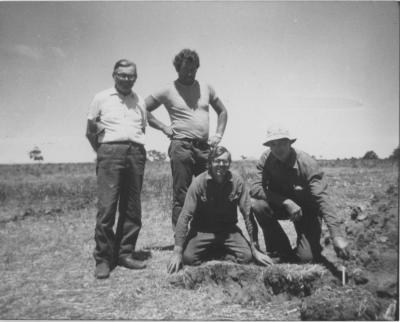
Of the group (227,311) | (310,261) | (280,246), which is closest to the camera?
(227,311)

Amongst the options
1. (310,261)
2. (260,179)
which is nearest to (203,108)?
(260,179)

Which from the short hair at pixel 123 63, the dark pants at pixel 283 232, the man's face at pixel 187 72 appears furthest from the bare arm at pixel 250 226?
the short hair at pixel 123 63

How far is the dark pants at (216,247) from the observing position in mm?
4008

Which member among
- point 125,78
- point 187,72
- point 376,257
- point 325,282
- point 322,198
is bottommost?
point 325,282

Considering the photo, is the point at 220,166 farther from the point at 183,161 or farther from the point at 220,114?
the point at 220,114

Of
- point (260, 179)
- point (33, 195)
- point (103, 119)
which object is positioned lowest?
point (33, 195)

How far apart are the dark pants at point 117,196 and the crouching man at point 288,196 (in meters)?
1.40

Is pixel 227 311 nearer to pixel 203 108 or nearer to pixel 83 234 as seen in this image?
pixel 203 108

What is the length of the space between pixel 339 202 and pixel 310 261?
17.7 ft

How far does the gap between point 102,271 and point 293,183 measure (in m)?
2.33

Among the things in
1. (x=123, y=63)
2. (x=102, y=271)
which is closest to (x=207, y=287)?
(x=102, y=271)

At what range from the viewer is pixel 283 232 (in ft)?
13.9

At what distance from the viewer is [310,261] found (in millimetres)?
3977

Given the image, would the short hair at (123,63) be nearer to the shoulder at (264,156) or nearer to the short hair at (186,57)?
the short hair at (186,57)
